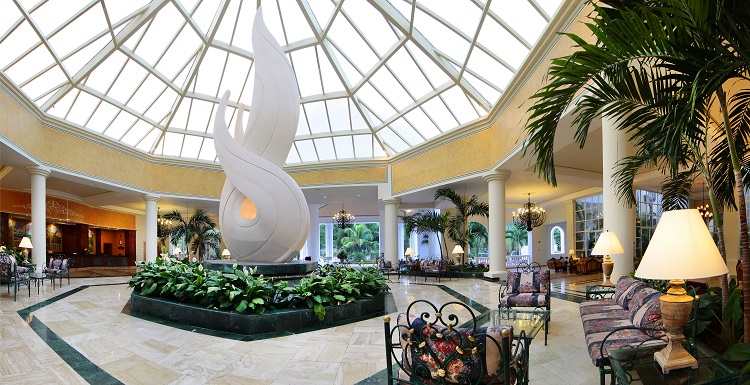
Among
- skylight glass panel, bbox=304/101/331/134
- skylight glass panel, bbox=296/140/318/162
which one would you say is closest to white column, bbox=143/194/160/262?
skylight glass panel, bbox=296/140/318/162

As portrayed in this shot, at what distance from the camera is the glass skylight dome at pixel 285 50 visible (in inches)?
393

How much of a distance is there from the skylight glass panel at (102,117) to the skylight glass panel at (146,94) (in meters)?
0.61

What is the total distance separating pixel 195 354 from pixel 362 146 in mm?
13741

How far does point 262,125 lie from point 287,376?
604 centimetres

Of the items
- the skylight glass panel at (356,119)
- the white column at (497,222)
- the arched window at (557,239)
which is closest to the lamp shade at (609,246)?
the white column at (497,222)

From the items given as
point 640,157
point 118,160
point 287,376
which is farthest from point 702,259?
point 118,160

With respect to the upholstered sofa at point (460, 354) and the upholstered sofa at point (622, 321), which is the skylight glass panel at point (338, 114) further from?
the upholstered sofa at point (460, 354)

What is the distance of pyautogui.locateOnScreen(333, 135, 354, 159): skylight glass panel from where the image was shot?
17484 millimetres

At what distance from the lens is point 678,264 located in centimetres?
226

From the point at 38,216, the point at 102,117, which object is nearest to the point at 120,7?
the point at 102,117

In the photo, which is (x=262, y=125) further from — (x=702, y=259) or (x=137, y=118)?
(x=137, y=118)

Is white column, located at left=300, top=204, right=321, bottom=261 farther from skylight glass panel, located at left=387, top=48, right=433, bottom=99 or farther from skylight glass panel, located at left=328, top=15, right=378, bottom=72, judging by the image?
skylight glass panel, located at left=387, top=48, right=433, bottom=99

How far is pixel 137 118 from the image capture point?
590 inches

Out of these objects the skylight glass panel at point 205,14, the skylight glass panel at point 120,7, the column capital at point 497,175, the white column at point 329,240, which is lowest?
the white column at point 329,240
